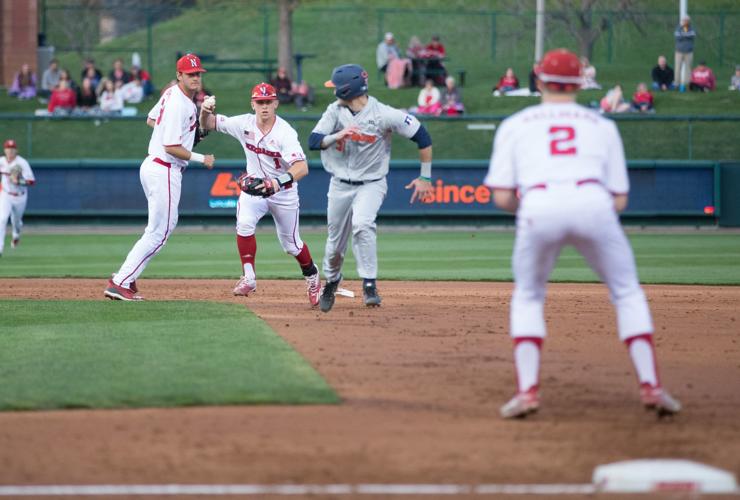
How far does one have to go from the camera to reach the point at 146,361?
7895mm

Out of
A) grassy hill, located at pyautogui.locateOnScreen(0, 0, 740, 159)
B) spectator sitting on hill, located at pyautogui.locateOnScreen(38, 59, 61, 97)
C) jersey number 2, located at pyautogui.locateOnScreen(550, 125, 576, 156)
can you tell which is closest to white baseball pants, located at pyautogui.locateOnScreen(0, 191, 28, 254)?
grassy hill, located at pyautogui.locateOnScreen(0, 0, 740, 159)

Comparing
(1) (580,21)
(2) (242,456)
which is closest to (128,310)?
(2) (242,456)

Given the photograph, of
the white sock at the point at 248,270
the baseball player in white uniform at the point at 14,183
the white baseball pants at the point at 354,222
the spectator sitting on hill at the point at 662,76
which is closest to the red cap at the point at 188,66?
the white baseball pants at the point at 354,222

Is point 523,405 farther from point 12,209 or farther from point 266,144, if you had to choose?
point 12,209

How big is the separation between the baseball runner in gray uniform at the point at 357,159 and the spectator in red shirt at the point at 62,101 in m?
21.1

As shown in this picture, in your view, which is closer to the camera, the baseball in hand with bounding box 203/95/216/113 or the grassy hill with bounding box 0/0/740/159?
the baseball in hand with bounding box 203/95/216/113

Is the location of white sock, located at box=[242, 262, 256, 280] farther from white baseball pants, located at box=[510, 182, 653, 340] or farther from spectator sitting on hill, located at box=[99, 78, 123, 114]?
spectator sitting on hill, located at box=[99, 78, 123, 114]

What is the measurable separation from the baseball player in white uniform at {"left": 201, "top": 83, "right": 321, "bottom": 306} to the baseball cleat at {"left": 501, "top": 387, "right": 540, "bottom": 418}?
5137 mm

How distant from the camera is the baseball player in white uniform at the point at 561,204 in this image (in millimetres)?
6086

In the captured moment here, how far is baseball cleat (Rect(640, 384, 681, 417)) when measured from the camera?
20.6ft

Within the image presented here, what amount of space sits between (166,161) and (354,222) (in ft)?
6.56

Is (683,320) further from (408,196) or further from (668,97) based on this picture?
(668,97)

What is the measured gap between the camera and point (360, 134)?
1070 centimetres

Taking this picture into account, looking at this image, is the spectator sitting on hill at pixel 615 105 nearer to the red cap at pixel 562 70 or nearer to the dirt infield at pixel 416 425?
the dirt infield at pixel 416 425
